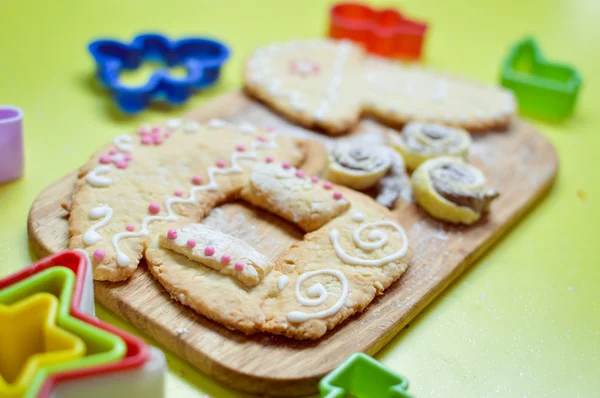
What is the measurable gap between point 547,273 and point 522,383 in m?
0.57

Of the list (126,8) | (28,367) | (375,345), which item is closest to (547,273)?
(375,345)

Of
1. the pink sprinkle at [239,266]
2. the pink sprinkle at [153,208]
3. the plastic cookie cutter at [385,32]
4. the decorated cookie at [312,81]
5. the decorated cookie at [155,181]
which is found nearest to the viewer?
the pink sprinkle at [239,266]

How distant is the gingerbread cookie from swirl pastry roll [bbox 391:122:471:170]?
0.19m

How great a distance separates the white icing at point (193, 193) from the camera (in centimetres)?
212

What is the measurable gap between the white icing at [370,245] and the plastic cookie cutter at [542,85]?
1.49m

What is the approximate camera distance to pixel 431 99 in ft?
10.5

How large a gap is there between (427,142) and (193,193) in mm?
991

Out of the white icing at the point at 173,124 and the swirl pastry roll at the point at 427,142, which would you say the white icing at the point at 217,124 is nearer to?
the white icing at the point at 173,124

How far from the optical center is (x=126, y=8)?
12.7 feet

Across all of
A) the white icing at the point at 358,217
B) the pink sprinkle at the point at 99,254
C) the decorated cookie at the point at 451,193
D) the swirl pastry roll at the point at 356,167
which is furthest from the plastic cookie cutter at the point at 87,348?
the decorated cookie at the point at 451,193

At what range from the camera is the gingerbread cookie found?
3049 mm

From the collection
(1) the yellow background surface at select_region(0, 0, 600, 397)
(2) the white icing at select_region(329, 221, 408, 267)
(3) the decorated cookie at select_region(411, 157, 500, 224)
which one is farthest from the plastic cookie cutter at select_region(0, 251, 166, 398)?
(3) the decorated cookie at select_region(411, 157, 500, 224)

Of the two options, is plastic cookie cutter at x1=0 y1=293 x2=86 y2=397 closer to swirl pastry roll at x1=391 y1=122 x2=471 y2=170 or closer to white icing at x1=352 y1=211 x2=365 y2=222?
white icing at x1=352 y1=211 x2=365 y2=222

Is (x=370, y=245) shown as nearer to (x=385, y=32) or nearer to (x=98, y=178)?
(x=98, y=178)
